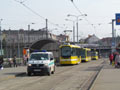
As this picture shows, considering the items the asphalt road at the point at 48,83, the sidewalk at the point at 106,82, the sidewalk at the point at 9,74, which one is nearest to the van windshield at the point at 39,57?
A: the sidewalk at the point at 9,74

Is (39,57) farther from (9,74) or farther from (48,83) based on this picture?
(48,83)

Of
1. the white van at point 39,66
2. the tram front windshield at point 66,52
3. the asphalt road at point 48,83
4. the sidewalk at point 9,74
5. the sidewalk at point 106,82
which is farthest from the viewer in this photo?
the tram front windshield at point 66,52

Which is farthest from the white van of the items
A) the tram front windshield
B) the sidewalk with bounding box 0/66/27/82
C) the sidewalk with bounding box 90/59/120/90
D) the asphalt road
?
the tram front windshield

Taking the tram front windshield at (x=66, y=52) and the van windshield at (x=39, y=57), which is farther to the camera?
the tram front windshield at (x=66, y=52)

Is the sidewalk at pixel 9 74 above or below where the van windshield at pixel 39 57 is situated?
below

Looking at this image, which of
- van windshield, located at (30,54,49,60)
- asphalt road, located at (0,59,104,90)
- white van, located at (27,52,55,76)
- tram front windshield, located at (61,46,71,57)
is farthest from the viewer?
tram front windshield, located at (61,46,71,57)

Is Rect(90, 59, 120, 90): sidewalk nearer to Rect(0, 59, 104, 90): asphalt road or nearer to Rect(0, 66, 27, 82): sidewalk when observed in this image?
Rect(0, 59, 104, 90): asphalt road

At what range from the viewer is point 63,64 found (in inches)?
1764

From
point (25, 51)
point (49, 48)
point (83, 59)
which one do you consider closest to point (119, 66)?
point (25, 51)

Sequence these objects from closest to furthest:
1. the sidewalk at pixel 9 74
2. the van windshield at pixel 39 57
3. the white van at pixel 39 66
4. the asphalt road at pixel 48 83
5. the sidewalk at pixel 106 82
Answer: the sidewalk at pixel 106 82 < the asphalt road at pixel 48 83 < the sidewalk at pixel 9 74 < the white van at pixel 39 66 < the van windshield at pixel 39 57

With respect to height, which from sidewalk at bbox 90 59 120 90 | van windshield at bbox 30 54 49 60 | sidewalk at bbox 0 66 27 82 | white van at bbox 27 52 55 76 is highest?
van windshield at bbox 30 54 49 60

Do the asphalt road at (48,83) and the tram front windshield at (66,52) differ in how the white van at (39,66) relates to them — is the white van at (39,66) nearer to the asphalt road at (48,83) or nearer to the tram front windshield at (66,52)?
the asphalt road at (48,83)

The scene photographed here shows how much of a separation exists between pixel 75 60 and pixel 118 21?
10.0 m

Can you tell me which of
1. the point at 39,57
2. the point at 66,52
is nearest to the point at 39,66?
the point at 39,57
